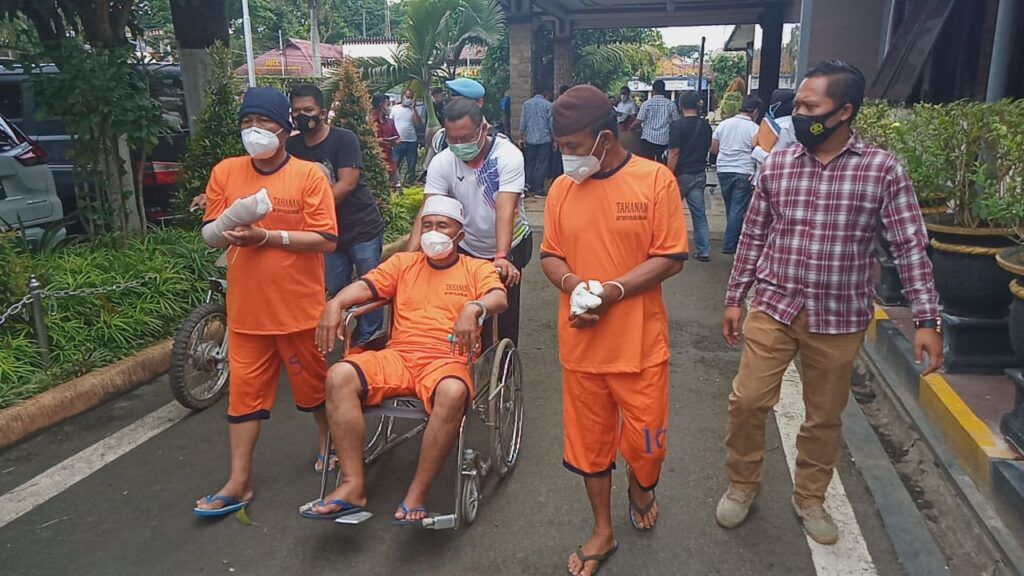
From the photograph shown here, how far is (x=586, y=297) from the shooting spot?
2.74 metres

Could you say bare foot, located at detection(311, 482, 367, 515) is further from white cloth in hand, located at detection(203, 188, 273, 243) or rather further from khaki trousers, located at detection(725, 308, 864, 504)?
khaki trousers, located at detection(725, 308, 864, 504)

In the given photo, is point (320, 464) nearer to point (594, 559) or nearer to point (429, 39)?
point (594, 559)

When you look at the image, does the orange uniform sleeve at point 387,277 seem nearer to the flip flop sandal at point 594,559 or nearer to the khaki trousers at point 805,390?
the flip flop sandal at point 594,559

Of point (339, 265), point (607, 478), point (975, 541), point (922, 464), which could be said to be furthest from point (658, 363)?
point (339, 265)

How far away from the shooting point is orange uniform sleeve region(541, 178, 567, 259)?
3.01m

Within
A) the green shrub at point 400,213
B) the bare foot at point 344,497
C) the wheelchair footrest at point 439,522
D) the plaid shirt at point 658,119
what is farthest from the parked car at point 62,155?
the plaid shirt at point 658,119

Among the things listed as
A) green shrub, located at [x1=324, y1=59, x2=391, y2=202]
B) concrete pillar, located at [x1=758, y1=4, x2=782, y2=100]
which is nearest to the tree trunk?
green shrub, located at [x1=324, y1=59, x2=391, y2=202]

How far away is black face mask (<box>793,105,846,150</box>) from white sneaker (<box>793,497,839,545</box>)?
4.94ft

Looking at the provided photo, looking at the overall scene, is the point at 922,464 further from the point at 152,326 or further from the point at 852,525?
the point at 152,326

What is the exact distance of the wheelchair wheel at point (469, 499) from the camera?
3.35 m

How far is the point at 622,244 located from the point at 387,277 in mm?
1284

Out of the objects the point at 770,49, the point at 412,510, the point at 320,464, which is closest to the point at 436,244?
the point at 412,510

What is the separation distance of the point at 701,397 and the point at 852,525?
160 centimetres

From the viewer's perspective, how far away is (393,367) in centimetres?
338
